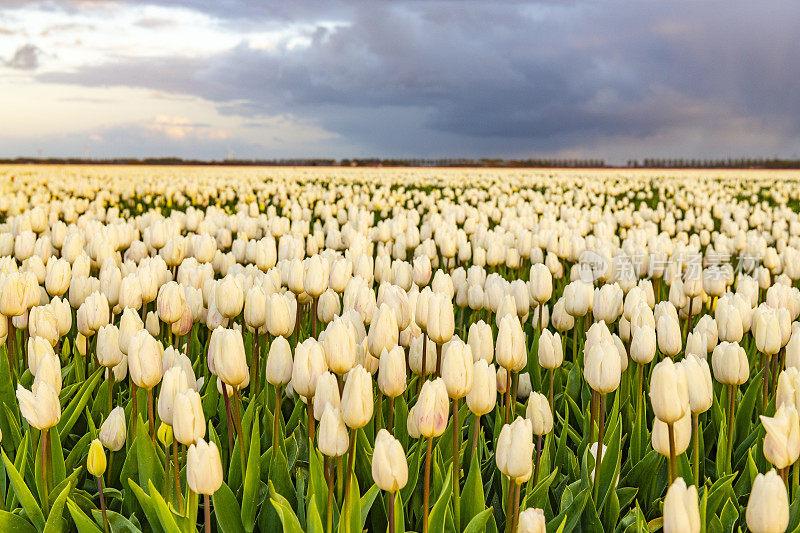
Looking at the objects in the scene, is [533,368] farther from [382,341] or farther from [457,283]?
[382,341]

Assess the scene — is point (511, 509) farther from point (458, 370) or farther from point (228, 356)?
point (228, 356)

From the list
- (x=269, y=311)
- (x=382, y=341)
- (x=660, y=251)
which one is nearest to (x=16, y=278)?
(x=269, y=311)

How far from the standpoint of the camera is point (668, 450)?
217 centimetres

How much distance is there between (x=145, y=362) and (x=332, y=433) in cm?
80

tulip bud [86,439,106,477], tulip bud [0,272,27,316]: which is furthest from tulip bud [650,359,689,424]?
tulip bud [0,272,27,316]

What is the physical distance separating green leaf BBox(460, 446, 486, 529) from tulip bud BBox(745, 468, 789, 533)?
0.93 meters

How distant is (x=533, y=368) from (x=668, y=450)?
1.63m

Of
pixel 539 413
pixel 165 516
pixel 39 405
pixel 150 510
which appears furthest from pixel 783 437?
pixel 39 405

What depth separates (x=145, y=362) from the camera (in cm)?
235

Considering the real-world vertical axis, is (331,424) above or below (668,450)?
above

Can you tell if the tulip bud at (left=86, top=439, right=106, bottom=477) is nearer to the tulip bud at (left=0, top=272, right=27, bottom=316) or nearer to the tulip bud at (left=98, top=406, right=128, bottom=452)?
the tulip bud at (left=98, top=406, right=128, bottom=452)

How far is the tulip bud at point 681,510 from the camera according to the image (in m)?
1.62

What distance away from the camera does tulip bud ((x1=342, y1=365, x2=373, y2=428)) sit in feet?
6.45

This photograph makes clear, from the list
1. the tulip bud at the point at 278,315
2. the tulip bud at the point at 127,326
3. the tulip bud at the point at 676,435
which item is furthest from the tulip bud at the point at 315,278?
the tulip bud at the point at 676,435
